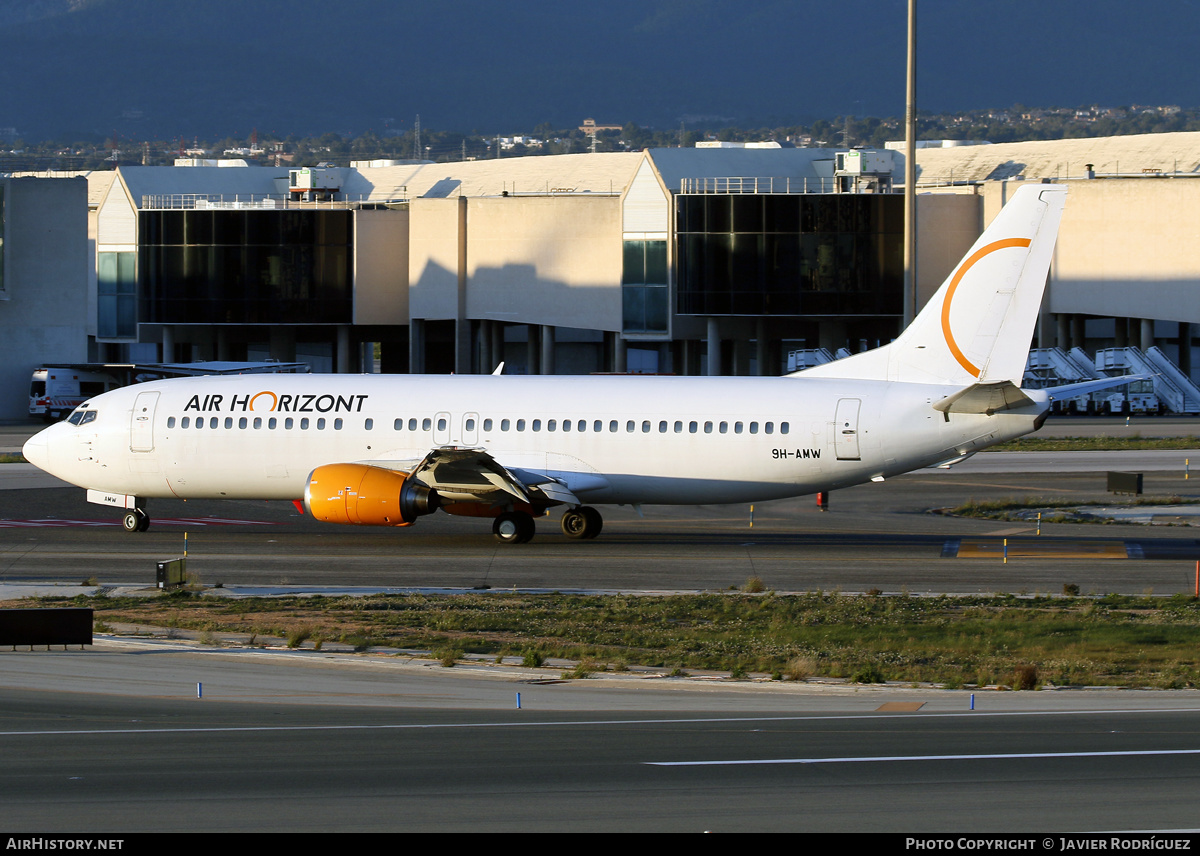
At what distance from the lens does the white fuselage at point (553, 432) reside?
31109 millimetres

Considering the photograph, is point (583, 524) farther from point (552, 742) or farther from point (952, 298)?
point (552, 742)

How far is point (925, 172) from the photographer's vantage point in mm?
110125

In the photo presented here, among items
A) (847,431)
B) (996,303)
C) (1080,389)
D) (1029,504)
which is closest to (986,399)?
(996,303)

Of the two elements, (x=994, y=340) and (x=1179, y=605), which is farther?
(x=994, y=340)

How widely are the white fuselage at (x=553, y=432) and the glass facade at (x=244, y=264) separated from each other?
5758 centimetres

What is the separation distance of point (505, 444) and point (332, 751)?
18.5m

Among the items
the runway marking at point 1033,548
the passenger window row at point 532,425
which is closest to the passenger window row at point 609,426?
the passenger window row at point 532,425

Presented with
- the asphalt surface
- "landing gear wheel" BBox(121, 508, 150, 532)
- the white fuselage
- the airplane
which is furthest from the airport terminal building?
the asphalt surface

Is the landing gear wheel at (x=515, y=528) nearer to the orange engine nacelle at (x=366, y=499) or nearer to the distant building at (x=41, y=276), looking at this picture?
the orange engine nacelle at (x=366, y=499)

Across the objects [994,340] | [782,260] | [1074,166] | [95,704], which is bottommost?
[95,704]

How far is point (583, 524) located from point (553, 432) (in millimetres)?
2545

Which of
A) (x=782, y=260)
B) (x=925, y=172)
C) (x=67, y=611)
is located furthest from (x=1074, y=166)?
(x=67, y=611)

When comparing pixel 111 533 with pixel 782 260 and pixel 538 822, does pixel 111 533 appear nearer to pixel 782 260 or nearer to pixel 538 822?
pixel 538 822

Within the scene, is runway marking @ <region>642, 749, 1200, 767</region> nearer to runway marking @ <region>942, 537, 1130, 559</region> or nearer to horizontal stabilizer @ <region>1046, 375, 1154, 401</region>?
horizontal stabilizer @ <region>1046, 375, 1154, 401</region>
